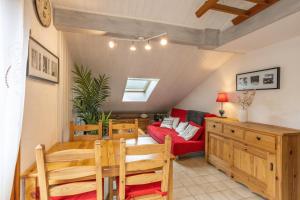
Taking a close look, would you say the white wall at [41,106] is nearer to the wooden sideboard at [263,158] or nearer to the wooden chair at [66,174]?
the wooden chair at [66,174]

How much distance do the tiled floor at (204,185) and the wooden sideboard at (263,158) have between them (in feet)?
0.42

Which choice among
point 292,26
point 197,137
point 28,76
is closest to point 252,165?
point 197,137

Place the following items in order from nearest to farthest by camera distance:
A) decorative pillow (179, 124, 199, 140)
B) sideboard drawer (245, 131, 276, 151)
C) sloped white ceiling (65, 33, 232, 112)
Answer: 1. sideboard drawer (245, 131, 276, 151)
2. sloped white ceiling (65, 33, 232, 112)
3. decorative pillow (179, 124, 199, 140)

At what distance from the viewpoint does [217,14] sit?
2.52m

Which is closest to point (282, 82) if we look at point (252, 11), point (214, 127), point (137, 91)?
point (252, 11)

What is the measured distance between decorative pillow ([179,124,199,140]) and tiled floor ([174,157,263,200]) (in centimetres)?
63

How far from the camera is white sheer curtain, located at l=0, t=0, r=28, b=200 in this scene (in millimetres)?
993

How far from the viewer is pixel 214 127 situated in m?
3.18

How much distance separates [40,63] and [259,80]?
321 centimetres

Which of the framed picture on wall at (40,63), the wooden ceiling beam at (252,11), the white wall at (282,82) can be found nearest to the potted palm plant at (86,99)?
the framed picture on wall at (40,63)

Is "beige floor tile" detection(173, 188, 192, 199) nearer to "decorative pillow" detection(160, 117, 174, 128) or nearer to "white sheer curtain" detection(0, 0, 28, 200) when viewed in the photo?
"white sheer curtain" detection(0, 0, 28, 200)

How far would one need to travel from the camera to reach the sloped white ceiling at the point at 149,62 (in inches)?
126

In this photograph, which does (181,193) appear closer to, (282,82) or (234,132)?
(234,132)

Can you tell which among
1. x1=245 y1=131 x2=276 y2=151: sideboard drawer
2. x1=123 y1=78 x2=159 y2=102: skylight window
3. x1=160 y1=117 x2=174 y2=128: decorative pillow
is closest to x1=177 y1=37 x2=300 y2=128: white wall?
x1=245 y1=131 x2=276 y2=151: sideboard drawer
